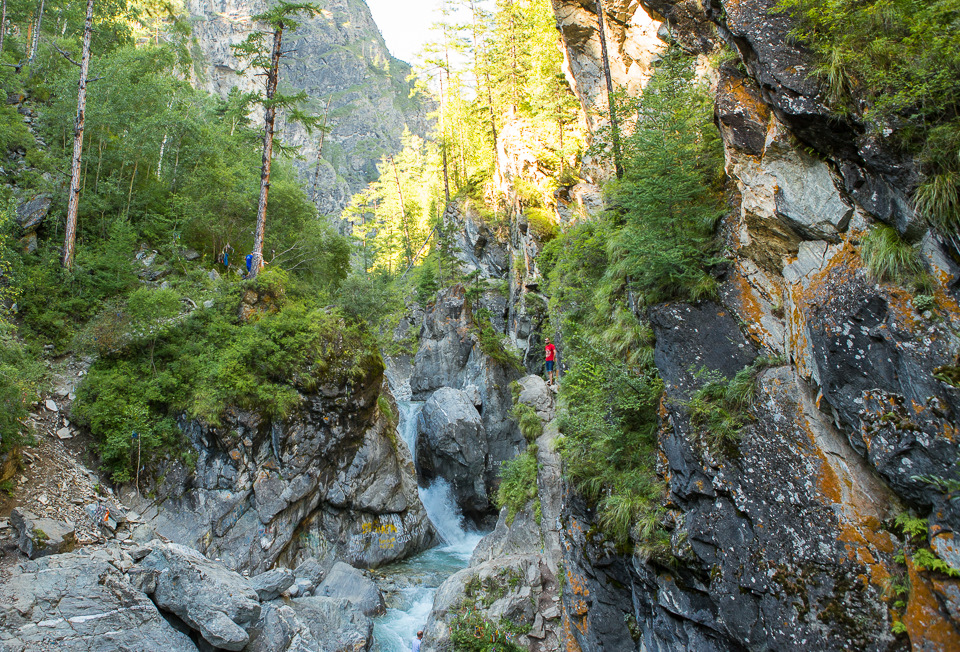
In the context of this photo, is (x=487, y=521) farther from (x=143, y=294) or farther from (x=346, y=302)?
(x=143, y=294)

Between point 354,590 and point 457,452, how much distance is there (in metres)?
8.14

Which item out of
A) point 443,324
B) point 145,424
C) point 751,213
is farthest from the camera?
point 443,324

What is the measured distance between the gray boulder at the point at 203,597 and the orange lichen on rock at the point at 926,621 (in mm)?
10511

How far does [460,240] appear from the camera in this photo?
3250cm

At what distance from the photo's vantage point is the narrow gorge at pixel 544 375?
5.63 m

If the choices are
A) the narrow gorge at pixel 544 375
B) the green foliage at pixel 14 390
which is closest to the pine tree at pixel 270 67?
the narrow gorge at pixel 544 375

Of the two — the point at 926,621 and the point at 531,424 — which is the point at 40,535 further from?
the point at 926,621

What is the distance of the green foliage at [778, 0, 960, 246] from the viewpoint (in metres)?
5.20

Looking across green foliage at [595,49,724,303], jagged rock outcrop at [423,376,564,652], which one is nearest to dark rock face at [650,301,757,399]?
green foliage at [595,49,724,303]

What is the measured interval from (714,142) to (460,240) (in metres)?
23.9

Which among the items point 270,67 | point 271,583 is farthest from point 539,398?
point 270,67

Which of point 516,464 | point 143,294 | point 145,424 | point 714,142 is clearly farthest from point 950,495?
point 143,294

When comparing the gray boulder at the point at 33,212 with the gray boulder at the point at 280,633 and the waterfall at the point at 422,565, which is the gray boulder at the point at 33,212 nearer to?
the gray boulder at the point at 280,633

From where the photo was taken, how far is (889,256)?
5645 mm
